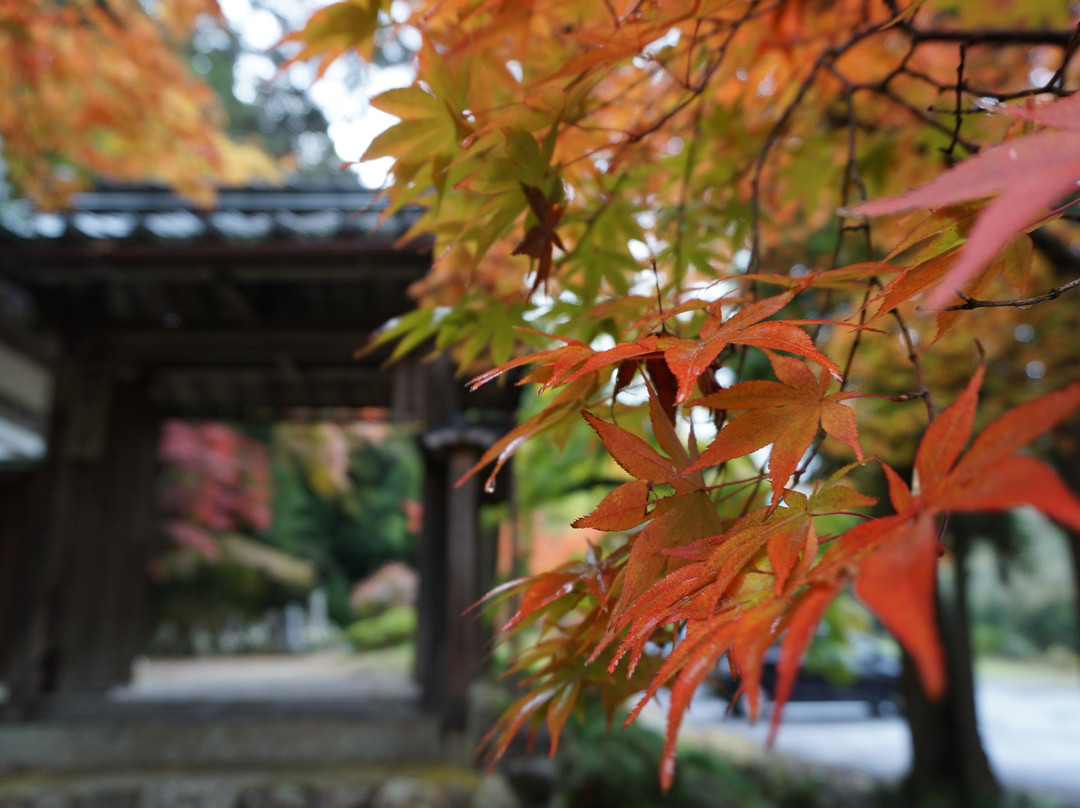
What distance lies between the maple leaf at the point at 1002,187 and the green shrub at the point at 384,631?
1098 centimetres

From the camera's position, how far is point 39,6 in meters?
3.35

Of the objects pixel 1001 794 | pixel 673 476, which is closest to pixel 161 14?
pixel 673 476

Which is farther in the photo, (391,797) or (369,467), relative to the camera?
(369,467)

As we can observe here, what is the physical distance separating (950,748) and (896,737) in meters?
3.90

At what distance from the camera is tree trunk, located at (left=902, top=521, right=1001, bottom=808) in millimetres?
5336

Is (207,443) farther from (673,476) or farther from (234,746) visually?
(673,476)

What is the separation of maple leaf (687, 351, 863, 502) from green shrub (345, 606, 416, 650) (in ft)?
35.3

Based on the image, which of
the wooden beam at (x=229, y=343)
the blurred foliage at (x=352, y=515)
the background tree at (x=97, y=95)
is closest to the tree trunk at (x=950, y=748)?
the wooden beam at (x=229, y=343)

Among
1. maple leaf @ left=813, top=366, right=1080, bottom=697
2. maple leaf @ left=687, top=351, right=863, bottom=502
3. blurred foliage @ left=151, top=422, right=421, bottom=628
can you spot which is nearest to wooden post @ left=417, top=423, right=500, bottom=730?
maple leaf @ left=687, top=351, right=863, bottom=502

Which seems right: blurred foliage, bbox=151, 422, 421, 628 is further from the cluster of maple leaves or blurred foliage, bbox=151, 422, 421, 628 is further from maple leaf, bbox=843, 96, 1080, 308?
maple leaf, bbox=843, 96, 1080, 308

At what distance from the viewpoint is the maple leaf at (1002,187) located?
0.25 meters

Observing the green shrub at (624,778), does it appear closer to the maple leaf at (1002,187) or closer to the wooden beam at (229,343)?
the wooden beam at (229,343)

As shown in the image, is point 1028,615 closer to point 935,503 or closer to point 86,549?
point 86,549

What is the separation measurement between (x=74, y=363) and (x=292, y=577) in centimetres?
756
